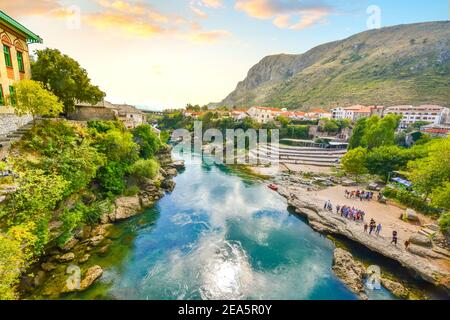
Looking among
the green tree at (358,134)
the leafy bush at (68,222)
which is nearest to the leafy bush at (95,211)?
the leafy bush at (68,222)

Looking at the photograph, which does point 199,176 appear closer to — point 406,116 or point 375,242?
point 375,242

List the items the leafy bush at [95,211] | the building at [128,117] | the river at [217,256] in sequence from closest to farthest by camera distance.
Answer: the river at [217,256] < the leafy bush at [95,211] < the building at [128,117]

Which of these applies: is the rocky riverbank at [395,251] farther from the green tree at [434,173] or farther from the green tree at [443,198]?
the green tree at [434,173]

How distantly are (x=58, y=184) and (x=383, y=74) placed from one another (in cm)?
12792

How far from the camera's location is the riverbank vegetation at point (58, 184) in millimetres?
10906

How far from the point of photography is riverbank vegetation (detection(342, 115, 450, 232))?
20.4m

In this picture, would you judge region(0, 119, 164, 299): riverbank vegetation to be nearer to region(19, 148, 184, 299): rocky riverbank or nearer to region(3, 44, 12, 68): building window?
region(19, 148, 184, 299): rocky riverbank

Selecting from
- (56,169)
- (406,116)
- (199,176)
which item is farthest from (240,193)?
(406,116)

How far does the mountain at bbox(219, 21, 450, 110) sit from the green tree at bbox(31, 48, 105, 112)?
314ft

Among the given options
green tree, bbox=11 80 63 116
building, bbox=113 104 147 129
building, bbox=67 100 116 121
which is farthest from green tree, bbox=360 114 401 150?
green tree, bbox=11 80 63 116

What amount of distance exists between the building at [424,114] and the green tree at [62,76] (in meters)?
77.3

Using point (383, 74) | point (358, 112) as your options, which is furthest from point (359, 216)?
point (383, 74)
